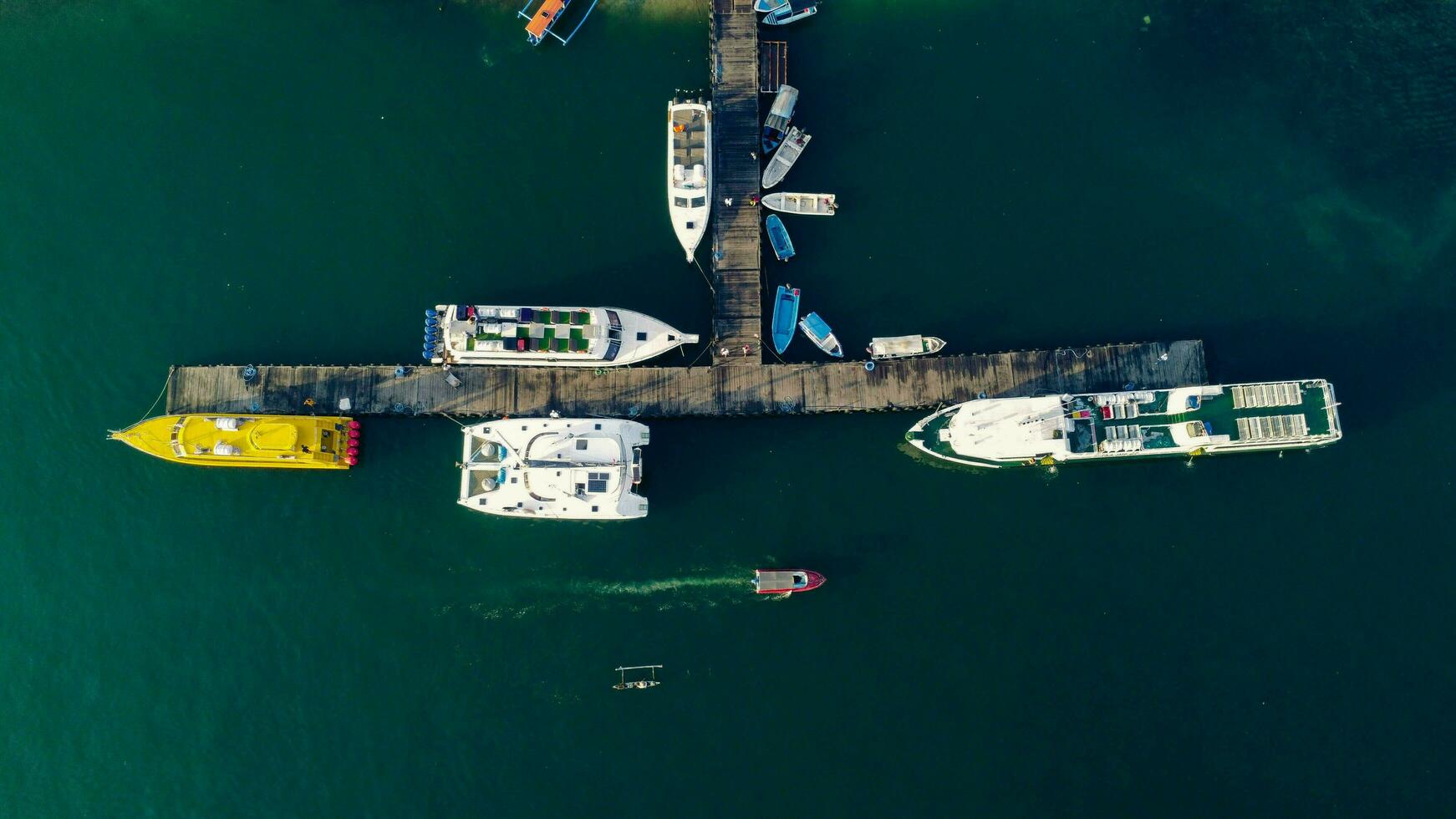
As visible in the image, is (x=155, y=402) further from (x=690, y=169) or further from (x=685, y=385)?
(x=690, y=169)

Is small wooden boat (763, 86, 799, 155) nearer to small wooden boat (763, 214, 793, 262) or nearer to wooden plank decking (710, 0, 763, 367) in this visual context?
wooden plank decking (710, 0, 763, 367)

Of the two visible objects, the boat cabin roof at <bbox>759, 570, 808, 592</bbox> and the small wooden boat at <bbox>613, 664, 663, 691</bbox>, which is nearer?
the boat cabin roof at <bbox>759, 570, 808, 592</bbox>

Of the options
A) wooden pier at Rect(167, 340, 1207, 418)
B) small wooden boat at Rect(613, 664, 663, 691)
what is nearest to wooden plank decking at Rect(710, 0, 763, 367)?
wooden pier at Rect(167, 340, 1207, 418)

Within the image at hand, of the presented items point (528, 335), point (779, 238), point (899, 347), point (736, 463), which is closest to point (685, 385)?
point (736, 463)

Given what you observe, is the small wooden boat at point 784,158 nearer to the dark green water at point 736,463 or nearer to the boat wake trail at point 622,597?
the dark green water at point 736,463

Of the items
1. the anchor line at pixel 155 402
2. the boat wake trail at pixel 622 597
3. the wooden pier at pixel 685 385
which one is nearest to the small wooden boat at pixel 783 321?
the wooden pier at pixel 685 385

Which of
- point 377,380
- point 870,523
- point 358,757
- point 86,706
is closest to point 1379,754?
point 870,523

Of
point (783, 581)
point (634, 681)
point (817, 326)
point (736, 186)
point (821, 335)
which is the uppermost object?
point (736, 186)
